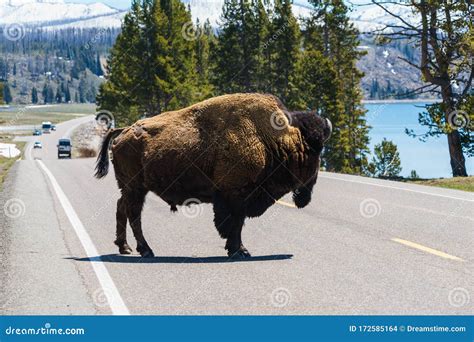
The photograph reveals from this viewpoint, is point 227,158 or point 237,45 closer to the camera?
point 227,158

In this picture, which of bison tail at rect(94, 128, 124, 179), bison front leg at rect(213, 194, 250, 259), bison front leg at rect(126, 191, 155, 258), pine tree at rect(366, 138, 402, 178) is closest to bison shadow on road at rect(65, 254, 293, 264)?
bison front leg at rect(213, 194, 250, 259)

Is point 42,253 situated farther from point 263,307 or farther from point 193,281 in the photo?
point 263,307

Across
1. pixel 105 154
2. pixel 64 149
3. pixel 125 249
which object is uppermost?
pixel 105 154

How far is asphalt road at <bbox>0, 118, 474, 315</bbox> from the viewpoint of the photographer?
647 centimetres

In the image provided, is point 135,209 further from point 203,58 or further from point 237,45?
point 203,58

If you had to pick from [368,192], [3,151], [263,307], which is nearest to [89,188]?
[368,192]

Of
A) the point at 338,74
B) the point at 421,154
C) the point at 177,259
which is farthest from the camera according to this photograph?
the point at 421,154

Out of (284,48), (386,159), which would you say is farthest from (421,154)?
(284,48)

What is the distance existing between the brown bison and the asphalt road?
63cm

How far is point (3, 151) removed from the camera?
8956 cm

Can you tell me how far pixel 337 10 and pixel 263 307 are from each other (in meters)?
61.6

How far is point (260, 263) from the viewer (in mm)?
8648

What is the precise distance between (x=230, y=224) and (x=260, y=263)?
789 mm

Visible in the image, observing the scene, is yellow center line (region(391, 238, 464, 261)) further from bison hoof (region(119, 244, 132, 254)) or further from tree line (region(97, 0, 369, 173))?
tree line (region(97, 0, 369, 173))
